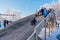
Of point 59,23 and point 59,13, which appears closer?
point 59,23

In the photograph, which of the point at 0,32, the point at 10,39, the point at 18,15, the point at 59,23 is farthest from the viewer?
the point at 18,15

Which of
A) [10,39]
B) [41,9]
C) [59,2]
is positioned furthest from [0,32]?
[59,2]

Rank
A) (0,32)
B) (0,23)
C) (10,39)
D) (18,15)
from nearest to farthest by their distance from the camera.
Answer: (10,39), (0,32), (0,23), (18,15)

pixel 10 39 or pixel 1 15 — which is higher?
pixel 1 15

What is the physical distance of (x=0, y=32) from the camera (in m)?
3.84

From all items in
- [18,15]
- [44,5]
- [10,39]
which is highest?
[44,5]

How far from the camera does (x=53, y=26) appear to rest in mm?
4832

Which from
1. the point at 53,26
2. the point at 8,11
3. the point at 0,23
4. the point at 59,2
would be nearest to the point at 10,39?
the point at 0,23

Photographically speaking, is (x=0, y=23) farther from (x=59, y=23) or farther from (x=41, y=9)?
(x=59, y=23)

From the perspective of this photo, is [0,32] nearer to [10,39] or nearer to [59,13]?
[10,39]

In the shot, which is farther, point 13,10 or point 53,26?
point 13,10

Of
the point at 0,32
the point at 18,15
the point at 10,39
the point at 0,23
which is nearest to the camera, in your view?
the point at 10,39

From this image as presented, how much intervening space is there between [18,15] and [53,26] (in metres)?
1.98

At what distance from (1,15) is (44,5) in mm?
1889
